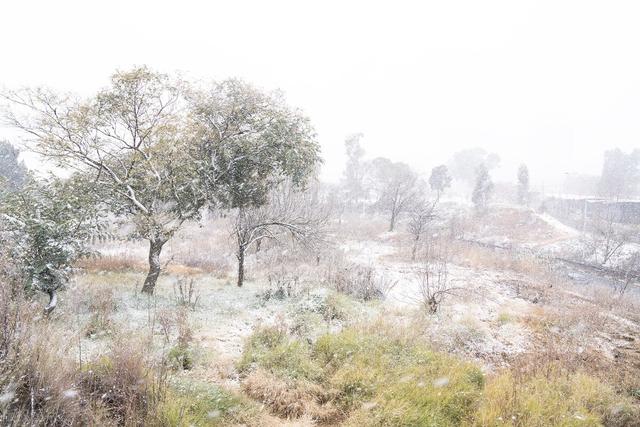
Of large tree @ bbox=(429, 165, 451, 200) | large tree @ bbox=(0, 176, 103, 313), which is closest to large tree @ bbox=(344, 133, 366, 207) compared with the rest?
large tree @ bbox=(429, 165, 451, 200)

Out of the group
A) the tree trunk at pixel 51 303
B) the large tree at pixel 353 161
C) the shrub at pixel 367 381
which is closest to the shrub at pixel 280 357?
the shrub at pixel 367 381

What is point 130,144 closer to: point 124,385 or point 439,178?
point 124,385

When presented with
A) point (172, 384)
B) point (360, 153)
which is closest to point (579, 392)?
point (172, 384)

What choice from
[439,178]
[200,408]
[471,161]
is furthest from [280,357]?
[471,161]

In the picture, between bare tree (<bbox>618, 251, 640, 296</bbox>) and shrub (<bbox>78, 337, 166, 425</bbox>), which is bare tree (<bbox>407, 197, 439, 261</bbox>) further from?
shrub (<bbox>78, 337, 166, 425</bbox>)

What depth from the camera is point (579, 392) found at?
18.9 ft

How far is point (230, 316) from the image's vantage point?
9.23 metres

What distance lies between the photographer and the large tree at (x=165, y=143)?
9.35 metres

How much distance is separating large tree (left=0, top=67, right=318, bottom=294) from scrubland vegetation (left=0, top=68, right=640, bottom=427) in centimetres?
6

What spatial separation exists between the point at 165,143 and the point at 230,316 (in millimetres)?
5383

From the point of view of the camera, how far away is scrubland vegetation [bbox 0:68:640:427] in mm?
Answer: 4230

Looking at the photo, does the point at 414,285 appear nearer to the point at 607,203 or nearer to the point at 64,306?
the point at 64,306

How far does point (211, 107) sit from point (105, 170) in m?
3.88

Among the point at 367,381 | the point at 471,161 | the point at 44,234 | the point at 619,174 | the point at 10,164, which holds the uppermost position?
the point at 471,161
